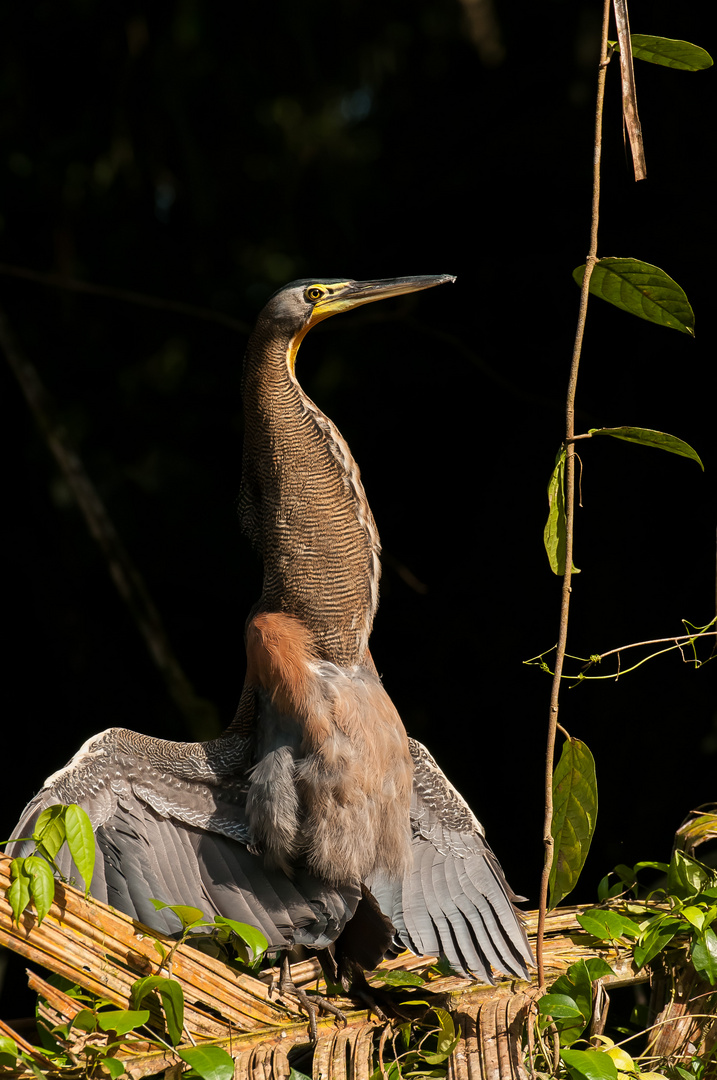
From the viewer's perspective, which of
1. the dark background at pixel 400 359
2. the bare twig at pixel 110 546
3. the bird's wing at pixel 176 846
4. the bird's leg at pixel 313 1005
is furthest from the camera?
the bare twig at pixel 110 546

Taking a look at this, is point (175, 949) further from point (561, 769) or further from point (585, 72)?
point (585, 72)

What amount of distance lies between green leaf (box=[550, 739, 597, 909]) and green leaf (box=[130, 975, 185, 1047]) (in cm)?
48

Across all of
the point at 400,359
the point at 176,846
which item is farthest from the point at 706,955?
the point at 400,359

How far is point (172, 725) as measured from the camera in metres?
3.32

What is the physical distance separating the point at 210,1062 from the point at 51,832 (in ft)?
1.00

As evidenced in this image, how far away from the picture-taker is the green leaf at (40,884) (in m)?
1.10

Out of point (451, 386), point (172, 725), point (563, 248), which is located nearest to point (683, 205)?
point (563, 248)

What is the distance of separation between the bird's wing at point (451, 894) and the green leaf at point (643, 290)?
1.02m

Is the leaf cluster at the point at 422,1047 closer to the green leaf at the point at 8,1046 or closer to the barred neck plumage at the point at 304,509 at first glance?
the green leaf at the point at 8,1046

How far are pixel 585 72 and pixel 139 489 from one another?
1925 mm

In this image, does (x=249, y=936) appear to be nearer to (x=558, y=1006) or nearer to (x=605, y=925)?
(x=558, y=1006)

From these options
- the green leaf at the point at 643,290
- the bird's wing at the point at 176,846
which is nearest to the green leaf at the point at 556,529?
the green leaf at the point at 643,290

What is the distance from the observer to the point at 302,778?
1.79 meters

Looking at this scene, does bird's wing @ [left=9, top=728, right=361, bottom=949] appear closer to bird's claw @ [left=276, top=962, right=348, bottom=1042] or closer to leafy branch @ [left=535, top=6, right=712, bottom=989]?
bird's claw @ [left=276, top=962, right=348, bottom=1042]
